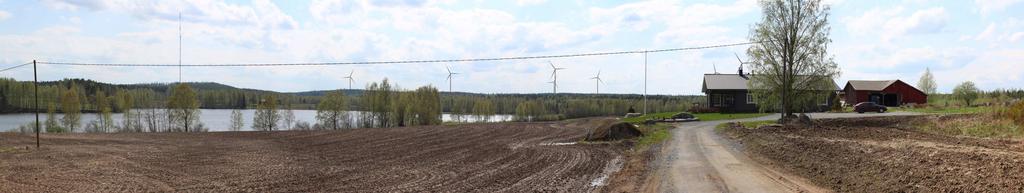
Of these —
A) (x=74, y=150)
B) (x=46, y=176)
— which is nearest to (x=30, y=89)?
(x=74, y=150)

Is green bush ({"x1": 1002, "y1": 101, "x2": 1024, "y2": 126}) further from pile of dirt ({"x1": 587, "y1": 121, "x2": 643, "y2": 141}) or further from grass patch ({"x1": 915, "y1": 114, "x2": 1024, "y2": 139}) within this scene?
pile of dirt ({"x1": 587, "y1": 121, "x2": 643, "y2": 141})

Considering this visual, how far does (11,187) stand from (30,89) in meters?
124

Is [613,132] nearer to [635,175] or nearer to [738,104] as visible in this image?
[635,175]

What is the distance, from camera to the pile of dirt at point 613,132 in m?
32.1

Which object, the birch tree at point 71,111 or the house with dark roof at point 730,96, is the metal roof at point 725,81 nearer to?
the house with dark roof at point 730,96

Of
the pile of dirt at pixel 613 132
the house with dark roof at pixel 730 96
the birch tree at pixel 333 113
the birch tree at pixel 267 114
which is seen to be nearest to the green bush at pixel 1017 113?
the pile of dirt at pixel 613 132

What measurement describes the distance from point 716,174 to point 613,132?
15.1 m

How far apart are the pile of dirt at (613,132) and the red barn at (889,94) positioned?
49534 mm

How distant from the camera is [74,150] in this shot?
94.5 ft

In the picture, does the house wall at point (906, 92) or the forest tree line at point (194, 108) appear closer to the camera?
the house wall at point (906, 92)

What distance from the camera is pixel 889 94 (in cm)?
7388

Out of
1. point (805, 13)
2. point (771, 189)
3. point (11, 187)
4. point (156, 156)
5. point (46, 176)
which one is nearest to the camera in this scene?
point (771, 189)

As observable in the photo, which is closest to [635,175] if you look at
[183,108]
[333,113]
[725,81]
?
[725,81]

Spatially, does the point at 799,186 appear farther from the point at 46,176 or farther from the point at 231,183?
the point at 46,176
